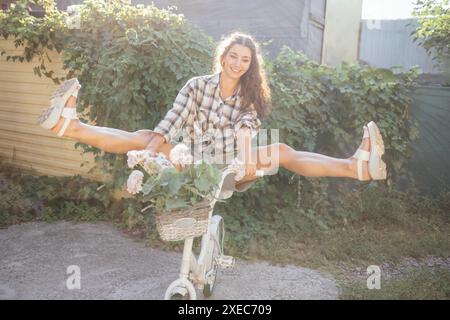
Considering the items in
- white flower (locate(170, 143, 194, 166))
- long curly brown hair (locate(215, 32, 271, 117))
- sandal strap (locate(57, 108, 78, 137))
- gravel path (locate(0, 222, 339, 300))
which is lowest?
gravel path (locate(0, 222, 339, 300))

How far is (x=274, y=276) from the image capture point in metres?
3.80

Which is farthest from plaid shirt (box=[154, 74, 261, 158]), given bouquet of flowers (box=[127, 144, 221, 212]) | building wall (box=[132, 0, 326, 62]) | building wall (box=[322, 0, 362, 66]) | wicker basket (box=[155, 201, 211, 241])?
building wall (box=[322, 0, 362, 66])

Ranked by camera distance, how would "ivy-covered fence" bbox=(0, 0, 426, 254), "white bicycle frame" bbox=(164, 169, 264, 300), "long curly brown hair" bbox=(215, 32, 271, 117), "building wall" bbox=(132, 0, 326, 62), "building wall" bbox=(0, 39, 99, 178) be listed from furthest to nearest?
"building wall" bbox=(132, 0, 326, 62) < "building wall" bbox=(0, 39, 99, 178) < "ivy-covered fence" bbox=(0, 0, 426, 254) < "long curly brown hair" bbox=(215, 32, 271, 117) < "white bicycle frame" bbox=(164, 169, 264, 300)

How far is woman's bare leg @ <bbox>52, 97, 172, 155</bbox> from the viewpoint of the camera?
111 inches

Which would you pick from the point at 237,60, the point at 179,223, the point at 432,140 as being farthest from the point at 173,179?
the point at 432,140

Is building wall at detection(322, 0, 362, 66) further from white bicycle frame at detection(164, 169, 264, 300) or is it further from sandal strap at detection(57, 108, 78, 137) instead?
sandal strap at detection(57, 108, 78, 137)

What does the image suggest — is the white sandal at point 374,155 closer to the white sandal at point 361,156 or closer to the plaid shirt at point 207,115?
the white sandal at point 361,156

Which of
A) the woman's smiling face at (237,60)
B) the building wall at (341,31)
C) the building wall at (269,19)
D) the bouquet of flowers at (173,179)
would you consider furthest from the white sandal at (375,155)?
the building wall at (341,31)

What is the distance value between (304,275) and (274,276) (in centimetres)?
26

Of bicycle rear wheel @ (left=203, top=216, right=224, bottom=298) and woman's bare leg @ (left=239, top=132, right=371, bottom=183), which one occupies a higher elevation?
woman's bare leg @ (left=239, top=132, right=371, bottom=183)

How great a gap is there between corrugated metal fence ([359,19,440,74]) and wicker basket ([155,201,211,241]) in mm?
11975
